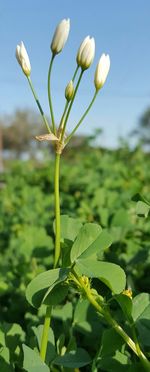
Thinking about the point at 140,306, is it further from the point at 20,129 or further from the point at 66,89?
the point at 20,129

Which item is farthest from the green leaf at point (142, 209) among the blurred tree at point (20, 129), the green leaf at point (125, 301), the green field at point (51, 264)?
the blurred tree at point (20, 129)

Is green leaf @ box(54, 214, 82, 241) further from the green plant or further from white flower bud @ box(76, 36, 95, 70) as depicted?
white flower bud @ box(76, 36, 95, 70)

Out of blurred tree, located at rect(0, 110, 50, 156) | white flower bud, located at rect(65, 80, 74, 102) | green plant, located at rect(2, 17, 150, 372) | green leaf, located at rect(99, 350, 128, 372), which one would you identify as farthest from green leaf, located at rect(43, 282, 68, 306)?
blurred tree, located at rect(0, 110, 50, 156)

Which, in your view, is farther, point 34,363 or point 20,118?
point 20,118

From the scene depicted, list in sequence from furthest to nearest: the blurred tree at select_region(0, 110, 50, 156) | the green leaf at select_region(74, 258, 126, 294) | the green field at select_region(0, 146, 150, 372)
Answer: the blurred tree at select_region(0, 110, 50, 156), the green field at select_region(0, 146, 150, 372), the green leaf at select_region(74, 258, 126, 294)

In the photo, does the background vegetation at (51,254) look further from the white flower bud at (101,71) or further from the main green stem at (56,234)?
the white flower bud at (101,71)

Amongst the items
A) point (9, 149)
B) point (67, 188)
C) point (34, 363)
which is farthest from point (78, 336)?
point (9, 149)

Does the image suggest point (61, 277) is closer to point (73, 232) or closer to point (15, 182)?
point (73, 232)

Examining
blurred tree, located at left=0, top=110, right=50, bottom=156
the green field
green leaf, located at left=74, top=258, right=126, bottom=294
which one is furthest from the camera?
blurred tree, located at left=0, top=110, right=50, bottom=156
